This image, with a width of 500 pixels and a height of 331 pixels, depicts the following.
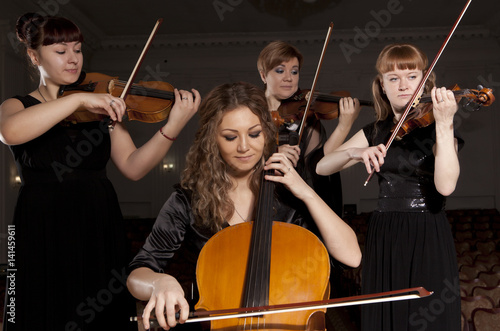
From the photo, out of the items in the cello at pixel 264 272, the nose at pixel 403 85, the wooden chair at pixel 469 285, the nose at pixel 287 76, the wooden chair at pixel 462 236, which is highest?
the wooden chair at pixel 462 236

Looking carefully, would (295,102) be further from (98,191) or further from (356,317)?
(356,317)

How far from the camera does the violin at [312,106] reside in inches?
105

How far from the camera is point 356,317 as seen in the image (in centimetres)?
418

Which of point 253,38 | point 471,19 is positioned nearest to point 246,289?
point 253,38

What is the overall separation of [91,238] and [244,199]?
1.88ft

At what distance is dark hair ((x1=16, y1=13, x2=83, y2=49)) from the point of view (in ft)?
5.87

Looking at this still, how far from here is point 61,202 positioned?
1.74m

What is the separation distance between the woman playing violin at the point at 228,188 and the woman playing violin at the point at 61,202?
339 mm

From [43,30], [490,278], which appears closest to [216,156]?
[43,30]

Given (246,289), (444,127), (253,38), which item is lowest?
(246,289)

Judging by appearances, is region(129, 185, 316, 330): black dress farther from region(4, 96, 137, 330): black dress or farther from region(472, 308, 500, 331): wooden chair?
region(472, 308, 500, 331): wooden chair

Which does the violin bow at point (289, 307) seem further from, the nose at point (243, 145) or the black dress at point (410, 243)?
the black dress at point (410, 243)

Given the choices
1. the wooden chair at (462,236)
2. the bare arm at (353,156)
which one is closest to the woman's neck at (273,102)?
the bare arm at (353,156)

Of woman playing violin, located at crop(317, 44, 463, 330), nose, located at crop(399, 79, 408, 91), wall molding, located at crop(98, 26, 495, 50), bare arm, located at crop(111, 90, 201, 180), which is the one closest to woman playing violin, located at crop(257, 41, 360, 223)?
woman playing violin, located at crop(317, 44, 463, 330)
